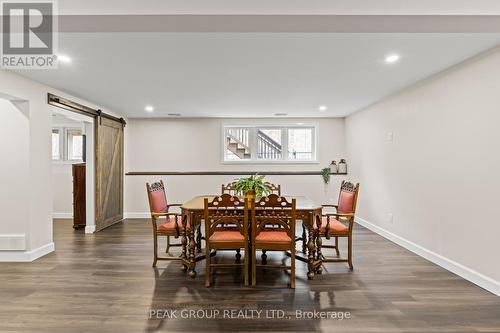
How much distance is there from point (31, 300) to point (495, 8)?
436 cm

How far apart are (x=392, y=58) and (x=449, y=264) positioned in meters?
2.36

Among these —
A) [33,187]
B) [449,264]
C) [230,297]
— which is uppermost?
[33,187]

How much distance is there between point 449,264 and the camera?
3.12m

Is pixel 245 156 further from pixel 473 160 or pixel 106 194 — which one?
pixel 473 160

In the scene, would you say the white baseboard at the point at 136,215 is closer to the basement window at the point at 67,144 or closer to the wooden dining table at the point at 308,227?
the basement window at the point at 67,144

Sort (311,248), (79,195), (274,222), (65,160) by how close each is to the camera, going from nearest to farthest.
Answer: (274,222) → (311,248) → (79,195) → (65,160)

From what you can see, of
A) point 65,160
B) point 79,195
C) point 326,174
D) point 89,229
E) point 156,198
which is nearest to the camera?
point 156,198

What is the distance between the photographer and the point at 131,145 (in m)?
6.27

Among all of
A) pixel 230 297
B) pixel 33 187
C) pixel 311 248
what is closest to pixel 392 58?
pixel 311 248

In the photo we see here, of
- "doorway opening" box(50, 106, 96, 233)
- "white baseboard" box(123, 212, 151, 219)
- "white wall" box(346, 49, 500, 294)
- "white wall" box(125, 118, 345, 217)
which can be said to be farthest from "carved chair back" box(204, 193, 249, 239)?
"doorway opening" box(50, 106, 96, 233)

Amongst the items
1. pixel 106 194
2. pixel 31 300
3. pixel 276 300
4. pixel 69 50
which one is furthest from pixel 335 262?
pixel 106 194

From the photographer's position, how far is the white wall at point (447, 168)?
2623 mm

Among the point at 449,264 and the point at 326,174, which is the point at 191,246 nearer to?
the point at 449,264

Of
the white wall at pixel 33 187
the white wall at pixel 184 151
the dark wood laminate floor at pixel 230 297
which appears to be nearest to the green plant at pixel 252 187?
the dark wood laminate floor at pixel 230 297
